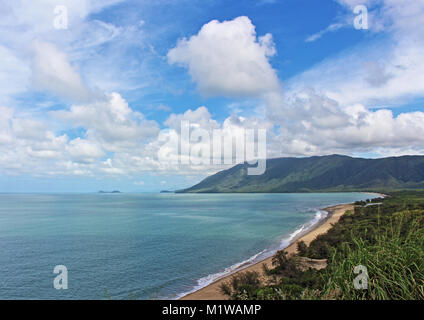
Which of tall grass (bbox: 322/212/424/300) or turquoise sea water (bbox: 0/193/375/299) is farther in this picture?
turquoise sea water (bbox: 0/193/375/299)

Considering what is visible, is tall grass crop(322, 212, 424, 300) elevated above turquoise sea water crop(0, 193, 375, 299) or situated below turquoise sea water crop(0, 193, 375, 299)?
above

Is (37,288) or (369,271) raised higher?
(369,271)

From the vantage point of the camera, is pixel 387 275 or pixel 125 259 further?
pixel 125 259

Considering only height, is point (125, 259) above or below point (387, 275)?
below

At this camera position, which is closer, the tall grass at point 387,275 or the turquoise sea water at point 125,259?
the tall grass at point 387,275

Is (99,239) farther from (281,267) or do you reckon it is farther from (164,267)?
(281,267)

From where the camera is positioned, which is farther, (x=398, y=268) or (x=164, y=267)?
(x=164, y=267)

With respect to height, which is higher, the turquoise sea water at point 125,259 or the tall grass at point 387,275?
the tall grass at point 387,275
